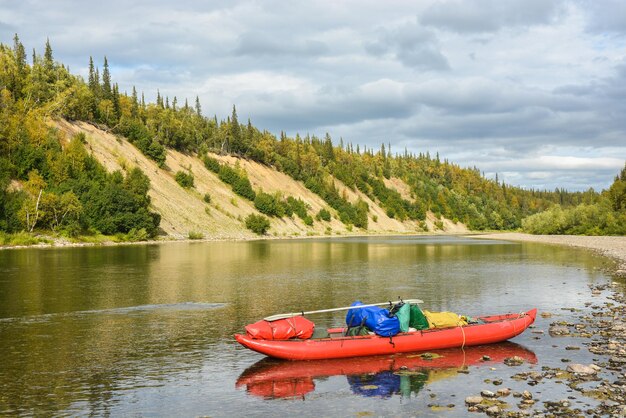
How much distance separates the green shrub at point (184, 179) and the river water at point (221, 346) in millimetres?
87347

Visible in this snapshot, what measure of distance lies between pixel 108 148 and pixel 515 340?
12047 cm

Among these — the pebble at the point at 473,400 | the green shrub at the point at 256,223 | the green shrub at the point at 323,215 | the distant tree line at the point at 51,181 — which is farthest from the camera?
the green shrub at the point at 323,215

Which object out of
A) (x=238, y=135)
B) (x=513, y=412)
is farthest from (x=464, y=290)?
(x=238, y=135)

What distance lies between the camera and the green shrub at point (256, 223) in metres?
142

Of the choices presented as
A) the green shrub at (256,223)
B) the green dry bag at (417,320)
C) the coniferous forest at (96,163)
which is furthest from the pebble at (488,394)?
the green shrub at (256,223)

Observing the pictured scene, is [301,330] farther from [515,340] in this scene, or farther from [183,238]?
[183,238]

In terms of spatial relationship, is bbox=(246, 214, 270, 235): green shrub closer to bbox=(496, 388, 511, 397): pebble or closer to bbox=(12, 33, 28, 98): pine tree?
bbox=(12, 33, 28, 98): pine tree

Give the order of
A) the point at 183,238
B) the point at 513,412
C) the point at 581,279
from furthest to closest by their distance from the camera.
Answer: the point at 183,238
the point at 581,279
the point at 513,412

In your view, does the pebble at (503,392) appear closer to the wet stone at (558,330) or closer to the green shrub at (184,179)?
the wet stone at (558,330)

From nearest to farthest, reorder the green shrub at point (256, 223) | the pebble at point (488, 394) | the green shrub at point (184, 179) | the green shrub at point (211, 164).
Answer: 1. the pebble at point (488, 394)
2. the green shrub at point (256, 223)
3. the green shrub at point (184, 179)
4. the green shrub at point (211, 164)

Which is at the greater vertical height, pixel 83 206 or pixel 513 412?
pixel 83 206

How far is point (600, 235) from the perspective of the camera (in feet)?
426

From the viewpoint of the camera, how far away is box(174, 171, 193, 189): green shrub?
14245 centimetres

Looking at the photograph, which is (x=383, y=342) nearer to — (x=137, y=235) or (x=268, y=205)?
(x=137, y=235)
